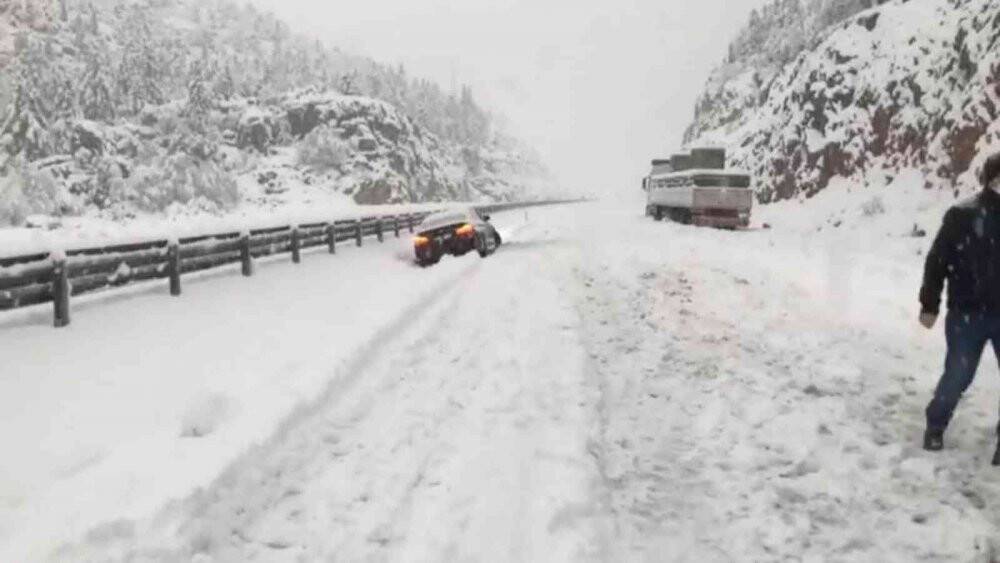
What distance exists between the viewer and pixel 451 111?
511ft

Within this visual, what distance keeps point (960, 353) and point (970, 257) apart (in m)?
0.66

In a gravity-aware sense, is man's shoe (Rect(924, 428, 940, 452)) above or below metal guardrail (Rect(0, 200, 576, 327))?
below

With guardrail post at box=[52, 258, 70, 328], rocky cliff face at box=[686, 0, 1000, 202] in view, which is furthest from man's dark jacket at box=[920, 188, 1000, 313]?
rocky cliff face at box=[686, 0, 1000, 202]

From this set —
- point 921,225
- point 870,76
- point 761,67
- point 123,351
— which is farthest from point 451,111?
point 123,351

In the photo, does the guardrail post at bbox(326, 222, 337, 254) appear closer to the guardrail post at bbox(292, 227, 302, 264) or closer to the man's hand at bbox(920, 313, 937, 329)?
the guardrail post at bbox(292, 227, 302, 264)

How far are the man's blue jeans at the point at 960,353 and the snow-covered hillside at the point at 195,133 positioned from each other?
2011 inches

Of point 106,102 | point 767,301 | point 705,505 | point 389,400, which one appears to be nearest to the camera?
point 705,505

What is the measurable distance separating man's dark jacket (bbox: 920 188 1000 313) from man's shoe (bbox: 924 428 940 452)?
84cm

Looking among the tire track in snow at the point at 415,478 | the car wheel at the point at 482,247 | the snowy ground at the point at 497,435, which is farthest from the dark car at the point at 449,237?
the tire track in snow at the point at 415,478

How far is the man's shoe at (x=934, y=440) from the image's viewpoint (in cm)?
495

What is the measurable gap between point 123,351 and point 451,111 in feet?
500

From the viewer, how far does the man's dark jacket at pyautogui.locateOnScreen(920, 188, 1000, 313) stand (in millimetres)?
4660

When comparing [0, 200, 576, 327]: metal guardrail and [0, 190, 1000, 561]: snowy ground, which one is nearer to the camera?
[0, 190, 1000, 561]: snowy ground

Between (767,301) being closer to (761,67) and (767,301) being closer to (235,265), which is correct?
(235,265)
